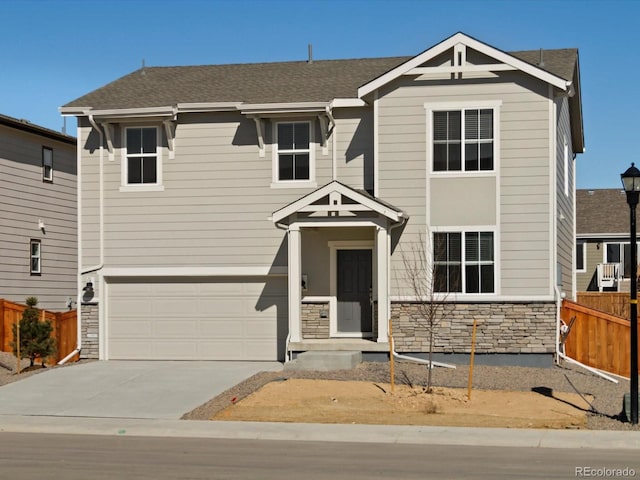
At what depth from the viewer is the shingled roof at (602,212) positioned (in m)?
43.6

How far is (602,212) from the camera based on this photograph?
45.1 metres

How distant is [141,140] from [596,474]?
51.2 ft

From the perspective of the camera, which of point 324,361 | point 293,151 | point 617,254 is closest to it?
point 324,361

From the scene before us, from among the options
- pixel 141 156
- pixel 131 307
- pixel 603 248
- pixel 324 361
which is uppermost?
pixel 141 156

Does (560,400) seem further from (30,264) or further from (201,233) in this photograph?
(30,264)

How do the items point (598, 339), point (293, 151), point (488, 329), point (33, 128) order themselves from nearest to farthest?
1. point (488, 329)
2. point (598, 339)
3. point (293, 151)
4. point (33, 128)

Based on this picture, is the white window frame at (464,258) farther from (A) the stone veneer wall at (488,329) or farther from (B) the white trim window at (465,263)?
(A) the stone veneer wall at (488,329)

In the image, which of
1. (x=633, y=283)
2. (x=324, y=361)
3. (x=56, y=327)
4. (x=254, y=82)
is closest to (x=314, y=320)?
(x=324, y=361)

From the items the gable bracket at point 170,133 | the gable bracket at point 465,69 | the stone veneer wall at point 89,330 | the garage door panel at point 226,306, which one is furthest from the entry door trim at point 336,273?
the stone veneer wall at point 89,330

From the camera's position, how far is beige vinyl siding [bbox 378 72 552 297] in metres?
21.1

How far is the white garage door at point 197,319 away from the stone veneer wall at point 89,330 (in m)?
0.33

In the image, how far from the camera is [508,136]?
69.7 feet

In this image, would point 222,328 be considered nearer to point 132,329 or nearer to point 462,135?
point 132,329

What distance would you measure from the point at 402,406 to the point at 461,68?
326 inches
